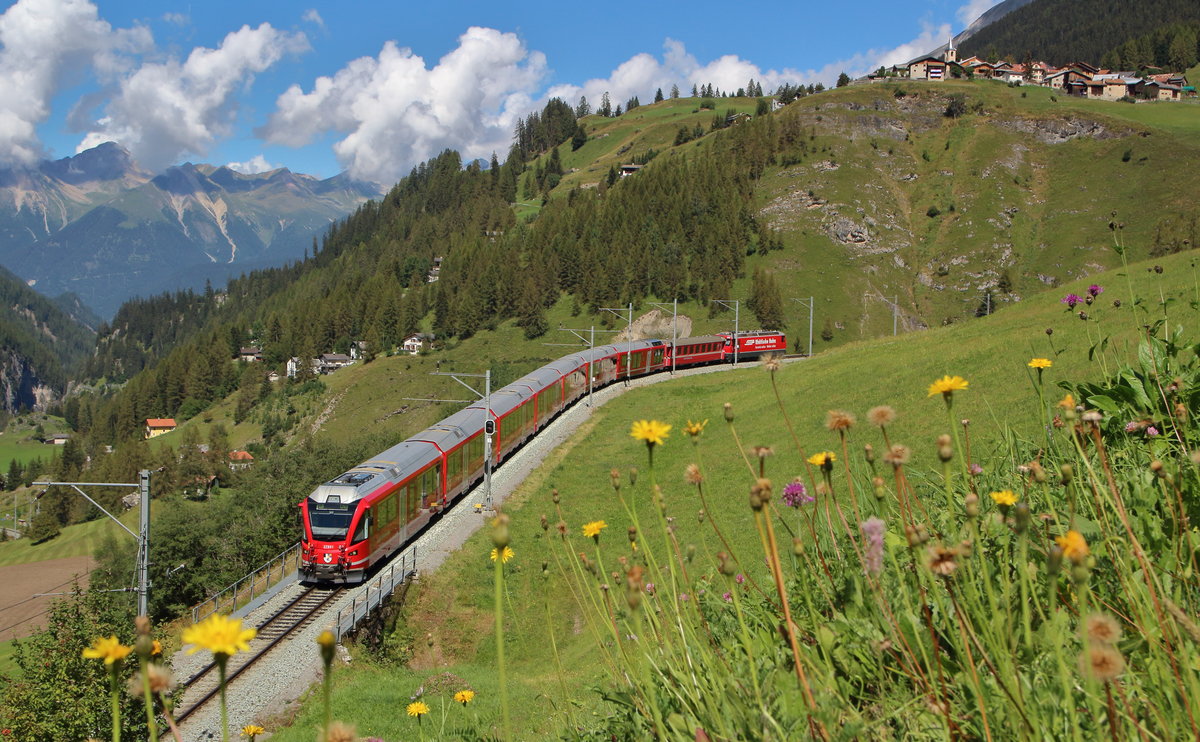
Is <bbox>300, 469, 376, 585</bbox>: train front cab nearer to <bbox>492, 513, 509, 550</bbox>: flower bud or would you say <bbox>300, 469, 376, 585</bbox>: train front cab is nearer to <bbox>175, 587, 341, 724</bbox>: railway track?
<bbox>175, 587, 341, 724</bbox>: railway track

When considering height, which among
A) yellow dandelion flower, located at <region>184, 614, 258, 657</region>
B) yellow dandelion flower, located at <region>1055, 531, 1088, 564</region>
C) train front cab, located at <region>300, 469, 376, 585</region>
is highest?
yellow dandelion flower, located at <region>1055, 531, 1088, 564</region>

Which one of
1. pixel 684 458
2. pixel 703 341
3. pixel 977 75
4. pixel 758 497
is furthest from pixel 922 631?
pixel 977 75

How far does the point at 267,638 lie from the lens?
Answer: 1794 cm

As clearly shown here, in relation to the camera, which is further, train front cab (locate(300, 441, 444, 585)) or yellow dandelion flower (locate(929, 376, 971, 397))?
train front cab (locate(300, 441, 444, 585))

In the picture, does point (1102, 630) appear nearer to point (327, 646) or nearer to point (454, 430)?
point (327, 646)

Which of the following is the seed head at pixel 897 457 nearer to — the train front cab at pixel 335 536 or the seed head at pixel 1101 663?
the seed head at pixel 1101 663

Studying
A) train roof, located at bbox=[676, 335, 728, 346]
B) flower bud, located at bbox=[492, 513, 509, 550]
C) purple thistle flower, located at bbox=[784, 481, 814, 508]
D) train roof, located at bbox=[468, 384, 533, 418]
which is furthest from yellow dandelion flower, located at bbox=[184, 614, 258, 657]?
train roof, located at bbox=[676, 335, 728, 346]

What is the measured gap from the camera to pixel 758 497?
5.22 ft

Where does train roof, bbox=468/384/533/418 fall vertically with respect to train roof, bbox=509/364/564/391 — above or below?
below

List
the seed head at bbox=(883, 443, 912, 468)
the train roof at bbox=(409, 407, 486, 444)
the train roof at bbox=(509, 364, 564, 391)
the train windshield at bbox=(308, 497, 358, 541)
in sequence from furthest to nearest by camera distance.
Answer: the train roof at bbox=(509, 364, 564, 391) < the train roof at bbox=(409, 407, 486, 444) < the train windshield at bbox=(308, 497, 358, 541) < the seed head at bbox=(883, 443, 912, 468)

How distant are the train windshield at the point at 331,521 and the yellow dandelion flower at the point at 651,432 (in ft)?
62.2

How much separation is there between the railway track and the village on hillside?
17563cm

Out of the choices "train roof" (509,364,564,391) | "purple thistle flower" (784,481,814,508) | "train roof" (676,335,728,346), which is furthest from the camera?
"train roof" (676,335,728,346)

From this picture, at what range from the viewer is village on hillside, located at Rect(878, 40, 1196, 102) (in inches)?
6545
